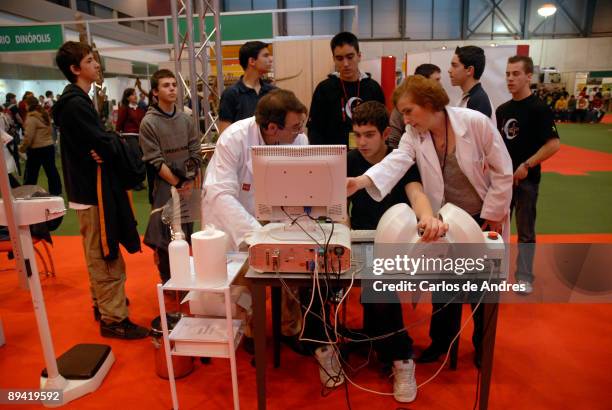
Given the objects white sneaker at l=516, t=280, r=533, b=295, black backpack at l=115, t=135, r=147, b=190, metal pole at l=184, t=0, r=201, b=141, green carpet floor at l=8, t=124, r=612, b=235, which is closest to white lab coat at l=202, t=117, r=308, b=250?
black backpack at l=115, t=135, r=147, b=190

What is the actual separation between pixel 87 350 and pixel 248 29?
15.4ft

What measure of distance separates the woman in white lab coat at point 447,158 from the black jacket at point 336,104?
1.11 meters

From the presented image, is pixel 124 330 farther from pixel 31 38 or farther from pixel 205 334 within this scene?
pixel 31 38

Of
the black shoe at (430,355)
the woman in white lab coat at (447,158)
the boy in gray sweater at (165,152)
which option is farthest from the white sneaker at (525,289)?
the boy in gray sweater at (165,152)

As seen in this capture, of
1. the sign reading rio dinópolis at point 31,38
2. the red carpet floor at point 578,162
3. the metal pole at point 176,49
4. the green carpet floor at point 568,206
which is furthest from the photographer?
the red carpet floor at point 578,162

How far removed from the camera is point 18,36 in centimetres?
666

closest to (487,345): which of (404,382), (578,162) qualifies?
(404,382)

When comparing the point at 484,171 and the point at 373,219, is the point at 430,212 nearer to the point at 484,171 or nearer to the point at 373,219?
the point at 484,171

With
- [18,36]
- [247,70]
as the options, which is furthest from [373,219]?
[18,36]

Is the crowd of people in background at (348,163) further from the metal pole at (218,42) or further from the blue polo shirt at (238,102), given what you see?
the metal pole at (218,42)

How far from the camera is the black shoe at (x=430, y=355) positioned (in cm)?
230

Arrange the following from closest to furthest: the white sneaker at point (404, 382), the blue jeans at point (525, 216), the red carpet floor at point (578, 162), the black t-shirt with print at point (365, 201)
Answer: the white sneaker at point (404, 382)
the black t-shirt with print at point (365, 201)
the blue jeans at point (525, 216)
the red carpet floor at point (578, 162)

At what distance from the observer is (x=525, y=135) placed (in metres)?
2.84

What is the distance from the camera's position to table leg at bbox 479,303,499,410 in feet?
5.47
